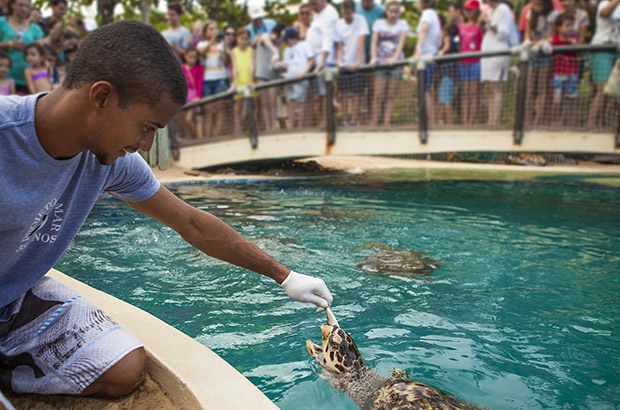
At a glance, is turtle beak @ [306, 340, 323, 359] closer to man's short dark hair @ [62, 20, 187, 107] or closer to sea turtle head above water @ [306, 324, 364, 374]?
sea turtle head above water @ [306, 324, 364, 374]

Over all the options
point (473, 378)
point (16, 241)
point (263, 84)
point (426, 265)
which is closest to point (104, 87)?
point (16, 241)

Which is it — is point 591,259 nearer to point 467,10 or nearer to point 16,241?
point 16,241

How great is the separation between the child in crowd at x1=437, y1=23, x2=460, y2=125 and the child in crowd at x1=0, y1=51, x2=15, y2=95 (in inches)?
259

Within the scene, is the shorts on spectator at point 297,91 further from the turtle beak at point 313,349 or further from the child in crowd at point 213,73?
the turtle beak at point 313,349

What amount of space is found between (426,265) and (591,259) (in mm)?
1534

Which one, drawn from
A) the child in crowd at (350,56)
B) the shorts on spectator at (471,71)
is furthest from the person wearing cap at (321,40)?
the shorts on spectator at (471,71)

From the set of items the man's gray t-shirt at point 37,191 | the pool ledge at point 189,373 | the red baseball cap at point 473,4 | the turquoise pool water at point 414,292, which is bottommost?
the turquoise pool water at point 414,292

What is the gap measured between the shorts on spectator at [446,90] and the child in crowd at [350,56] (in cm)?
127

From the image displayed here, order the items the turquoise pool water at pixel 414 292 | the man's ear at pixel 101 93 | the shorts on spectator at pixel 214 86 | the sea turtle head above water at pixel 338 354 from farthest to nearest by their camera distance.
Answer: the shorts on spectator at pixel 214 86 → the turquoise pool water at pixel 414 292 → the sea turtle head above water at pixel 338 354 → the man's ear at pixel 101 93

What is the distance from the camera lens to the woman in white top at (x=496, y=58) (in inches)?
365

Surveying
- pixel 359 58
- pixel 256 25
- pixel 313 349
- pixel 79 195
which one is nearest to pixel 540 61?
pixel 359 58

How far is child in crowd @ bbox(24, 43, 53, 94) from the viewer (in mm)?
9133

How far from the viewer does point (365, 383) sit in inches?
115

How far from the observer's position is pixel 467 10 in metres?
9.63
